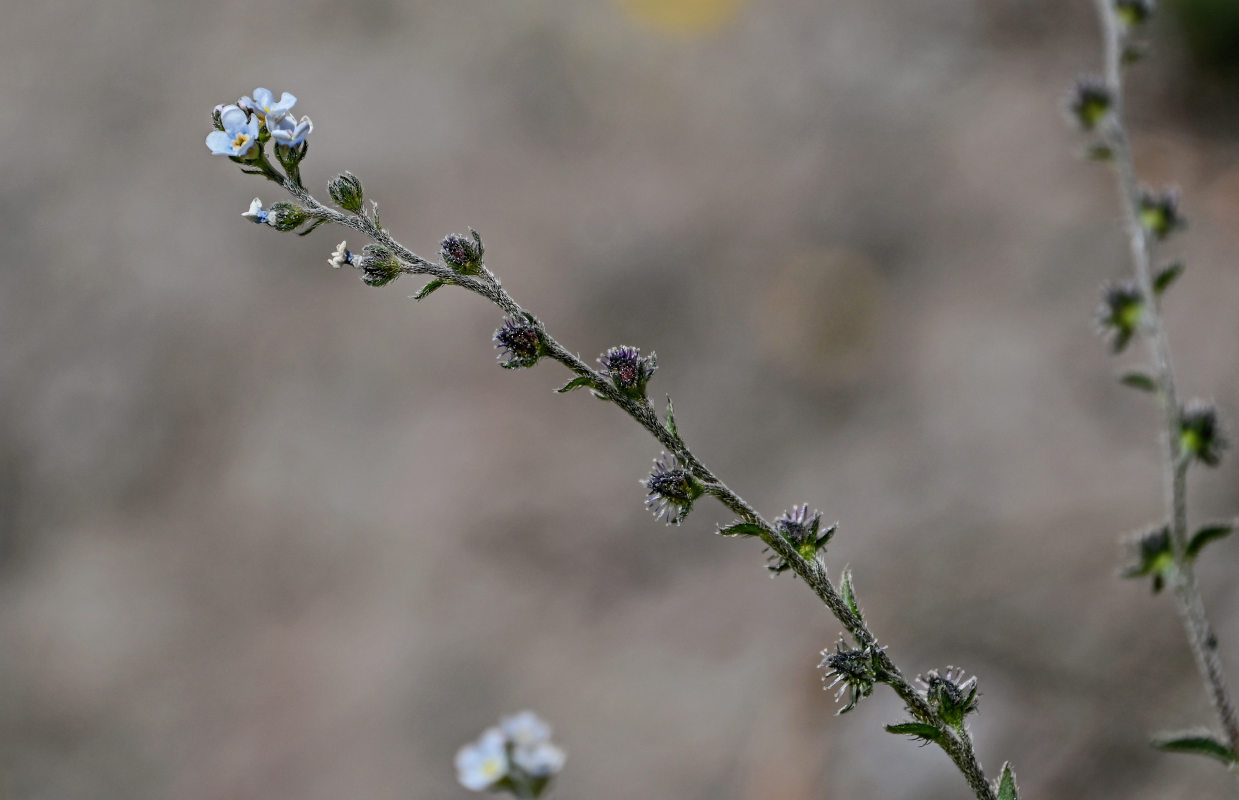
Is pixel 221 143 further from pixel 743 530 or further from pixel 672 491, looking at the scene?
pixel 743 530

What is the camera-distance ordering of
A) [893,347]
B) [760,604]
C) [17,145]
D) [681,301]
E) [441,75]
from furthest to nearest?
[17,145] < [441,75] < [681,301] < [893,347] < [760,604]

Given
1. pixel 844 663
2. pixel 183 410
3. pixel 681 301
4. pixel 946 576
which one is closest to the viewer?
pixel 844 663

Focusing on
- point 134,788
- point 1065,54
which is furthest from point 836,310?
point 134,788

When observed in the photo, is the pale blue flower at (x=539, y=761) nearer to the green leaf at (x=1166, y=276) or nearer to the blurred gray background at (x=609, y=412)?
the green leaf at (x=1166, y=276)

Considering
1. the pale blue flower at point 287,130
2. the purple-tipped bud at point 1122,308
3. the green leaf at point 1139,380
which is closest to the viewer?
the pale blue flower at point 287,130

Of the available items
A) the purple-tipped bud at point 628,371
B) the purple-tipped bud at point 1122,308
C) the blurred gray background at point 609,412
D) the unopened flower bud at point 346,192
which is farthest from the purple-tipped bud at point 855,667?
the blurred gray background at point 609,412

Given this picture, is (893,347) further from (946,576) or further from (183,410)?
(183,410)
